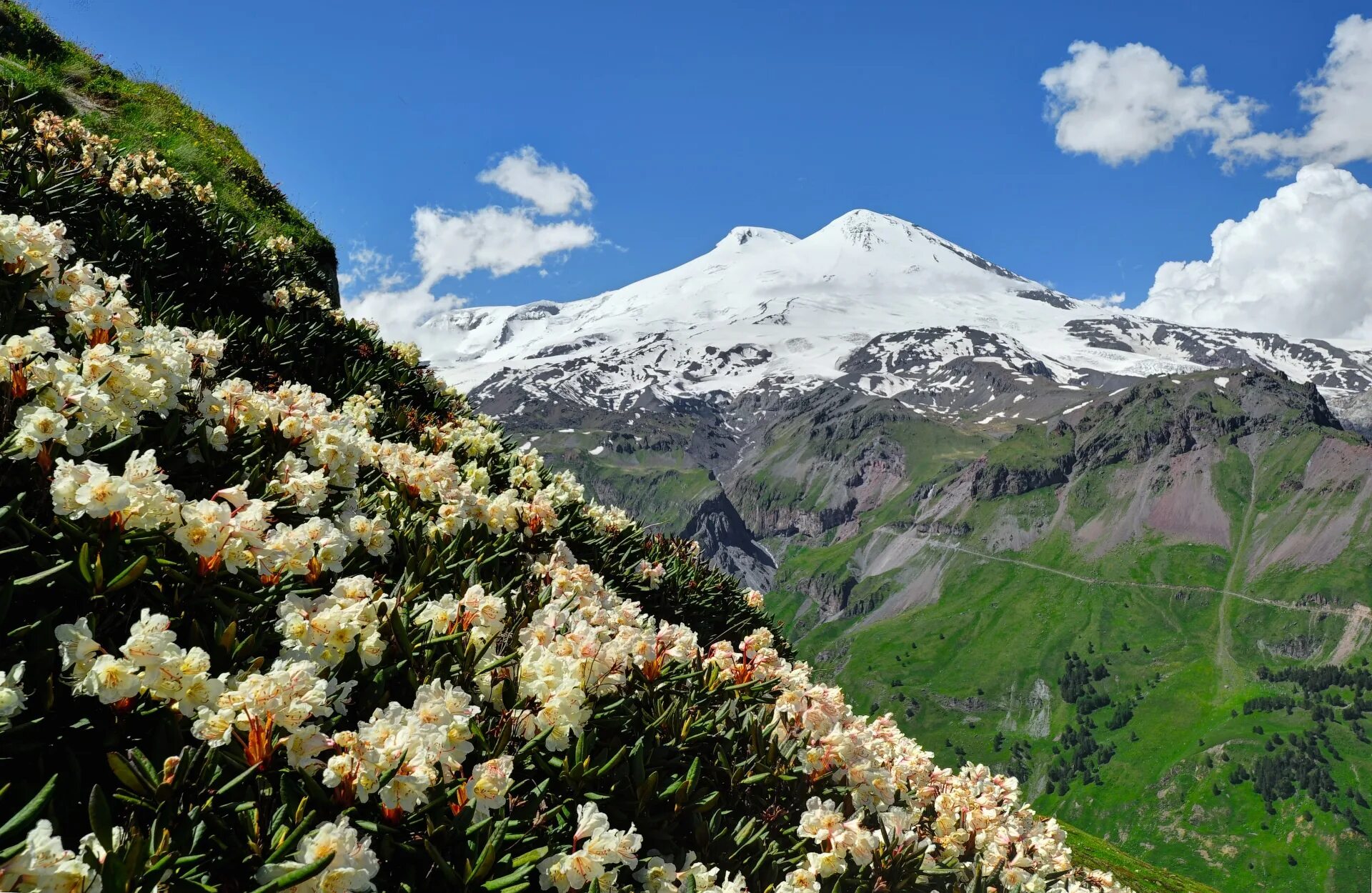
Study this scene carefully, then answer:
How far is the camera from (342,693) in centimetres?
373

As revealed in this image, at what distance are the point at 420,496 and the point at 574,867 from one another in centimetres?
417

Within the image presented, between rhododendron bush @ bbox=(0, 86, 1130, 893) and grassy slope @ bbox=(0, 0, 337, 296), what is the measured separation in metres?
13.6

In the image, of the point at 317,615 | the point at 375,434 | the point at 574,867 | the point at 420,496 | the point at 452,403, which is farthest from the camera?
the point at 452,403

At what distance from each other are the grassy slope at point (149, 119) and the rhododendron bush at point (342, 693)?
13.6 meters

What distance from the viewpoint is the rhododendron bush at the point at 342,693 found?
2996 millimetres

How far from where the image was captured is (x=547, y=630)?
15.9 feet

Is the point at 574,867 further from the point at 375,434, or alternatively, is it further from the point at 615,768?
the point at 375,434

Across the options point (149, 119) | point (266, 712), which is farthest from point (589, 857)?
point (149, 119)

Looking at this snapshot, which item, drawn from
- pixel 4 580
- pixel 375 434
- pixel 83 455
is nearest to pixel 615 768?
pixel 4 580

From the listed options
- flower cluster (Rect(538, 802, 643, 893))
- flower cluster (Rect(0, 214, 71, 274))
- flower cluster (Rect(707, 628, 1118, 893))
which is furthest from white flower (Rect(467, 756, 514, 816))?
flower cluster (Rect(0, 214, 71, 274))

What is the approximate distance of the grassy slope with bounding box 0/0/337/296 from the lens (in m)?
18.2

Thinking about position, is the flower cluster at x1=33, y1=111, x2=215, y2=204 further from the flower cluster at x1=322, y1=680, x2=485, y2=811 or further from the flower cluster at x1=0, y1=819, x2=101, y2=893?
the flower cluster at x1=0, y1=819, x2=101, y2=893

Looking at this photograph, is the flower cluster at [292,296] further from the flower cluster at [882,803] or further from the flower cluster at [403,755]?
the flower cluster at [403,755]

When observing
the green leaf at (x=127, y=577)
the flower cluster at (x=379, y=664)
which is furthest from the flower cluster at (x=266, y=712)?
the green leaf at (x=127, y=577)
